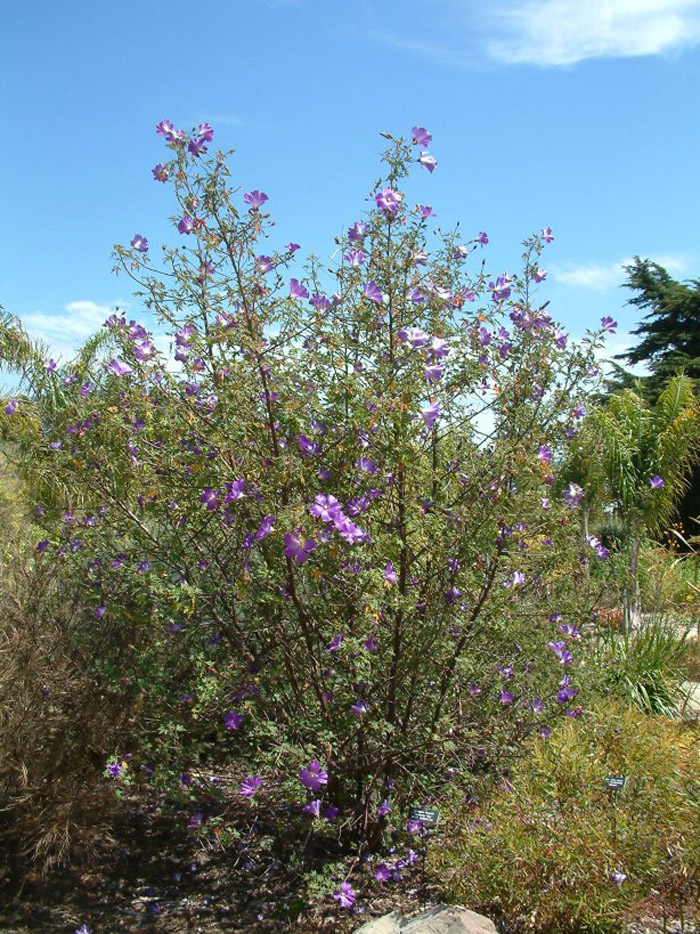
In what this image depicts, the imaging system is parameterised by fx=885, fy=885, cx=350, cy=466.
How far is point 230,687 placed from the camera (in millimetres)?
3359

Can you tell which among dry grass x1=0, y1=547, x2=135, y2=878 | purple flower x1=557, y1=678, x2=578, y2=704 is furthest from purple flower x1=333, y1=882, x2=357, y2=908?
purple flower x1=557, y1=678, x2=578, y2=704

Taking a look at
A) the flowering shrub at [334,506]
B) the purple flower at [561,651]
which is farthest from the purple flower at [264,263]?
the purple flower at [561,651]

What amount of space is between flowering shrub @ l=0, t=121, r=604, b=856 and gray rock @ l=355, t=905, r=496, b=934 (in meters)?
0.46

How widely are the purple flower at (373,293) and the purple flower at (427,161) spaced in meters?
0.49

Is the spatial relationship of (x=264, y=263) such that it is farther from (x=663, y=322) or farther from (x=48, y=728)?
(x=663, y=322)

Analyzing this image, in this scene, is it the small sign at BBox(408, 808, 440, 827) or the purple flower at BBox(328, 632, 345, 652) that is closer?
the purple flower at BBox(328, 632, 345, 652)

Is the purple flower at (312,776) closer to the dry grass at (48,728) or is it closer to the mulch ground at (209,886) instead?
the mulch ground at (209,886)

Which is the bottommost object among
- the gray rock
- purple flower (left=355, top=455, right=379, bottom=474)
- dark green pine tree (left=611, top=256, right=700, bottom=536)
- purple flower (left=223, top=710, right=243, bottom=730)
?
the gray rock

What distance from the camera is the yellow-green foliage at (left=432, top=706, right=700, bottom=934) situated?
9.23 ft

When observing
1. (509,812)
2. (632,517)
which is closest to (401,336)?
(509,812)

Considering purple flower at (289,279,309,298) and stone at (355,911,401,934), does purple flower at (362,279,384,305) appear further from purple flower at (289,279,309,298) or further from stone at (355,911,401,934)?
stone at (355,911,401,934)

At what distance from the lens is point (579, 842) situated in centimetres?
287

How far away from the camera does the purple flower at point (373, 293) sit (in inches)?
126

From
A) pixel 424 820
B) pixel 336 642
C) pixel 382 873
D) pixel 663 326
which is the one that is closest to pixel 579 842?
pixel 424 820
